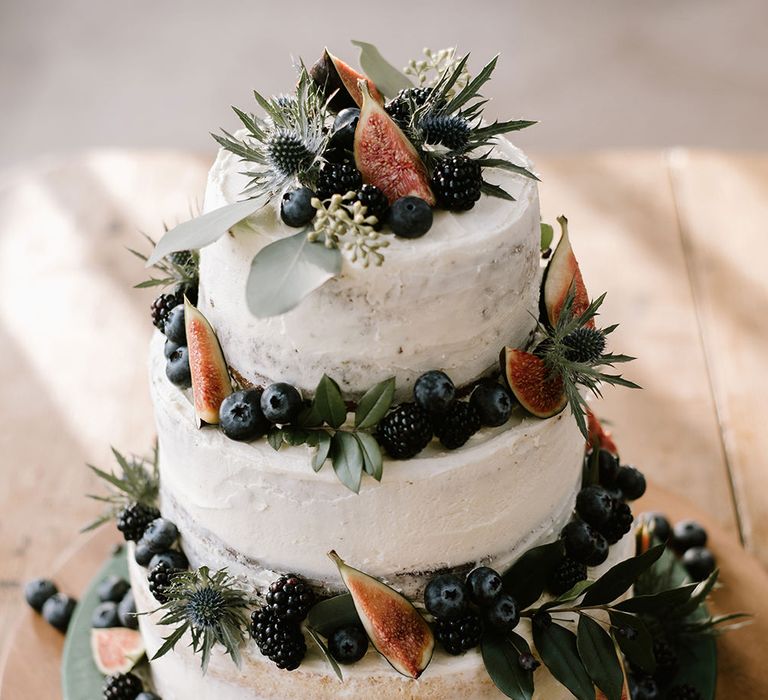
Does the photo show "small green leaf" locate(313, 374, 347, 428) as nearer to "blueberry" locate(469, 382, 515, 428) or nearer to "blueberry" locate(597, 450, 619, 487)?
"blueberry" locate(469, 382, 515, 428)

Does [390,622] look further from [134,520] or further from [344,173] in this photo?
[344,173]

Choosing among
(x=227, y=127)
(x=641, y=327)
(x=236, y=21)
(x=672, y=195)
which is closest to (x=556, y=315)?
(x=641, y=327)

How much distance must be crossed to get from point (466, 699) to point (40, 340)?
7.59 feet

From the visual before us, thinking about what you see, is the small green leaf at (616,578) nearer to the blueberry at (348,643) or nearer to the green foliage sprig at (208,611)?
the blueberry at (348,643)

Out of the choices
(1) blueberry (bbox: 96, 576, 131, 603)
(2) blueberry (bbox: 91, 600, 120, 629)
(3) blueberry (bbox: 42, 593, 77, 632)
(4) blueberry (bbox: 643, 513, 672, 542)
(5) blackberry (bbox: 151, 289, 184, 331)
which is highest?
(5) blackberry (bbox: 151, 289, 184, 331)

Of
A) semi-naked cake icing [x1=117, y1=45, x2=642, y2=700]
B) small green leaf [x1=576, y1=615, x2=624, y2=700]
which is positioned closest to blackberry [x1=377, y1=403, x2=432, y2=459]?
semi-naked cake icing [x1=117, y1=45, x2=642, y2=700]

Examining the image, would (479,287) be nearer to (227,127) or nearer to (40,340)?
(40,340)

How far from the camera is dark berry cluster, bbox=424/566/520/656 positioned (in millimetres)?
1985

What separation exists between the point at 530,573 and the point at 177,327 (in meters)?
0.86

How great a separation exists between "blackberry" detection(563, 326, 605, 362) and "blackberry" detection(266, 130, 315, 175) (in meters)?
0.61

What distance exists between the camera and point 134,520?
236cm

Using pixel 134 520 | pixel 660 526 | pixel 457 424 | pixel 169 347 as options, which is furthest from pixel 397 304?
pixel 660 526

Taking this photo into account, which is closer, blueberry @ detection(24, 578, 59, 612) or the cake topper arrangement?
the cake topper arrangement

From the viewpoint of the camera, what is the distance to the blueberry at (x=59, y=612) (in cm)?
285
